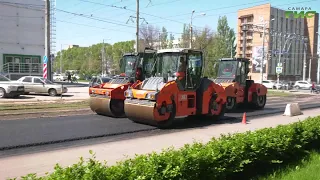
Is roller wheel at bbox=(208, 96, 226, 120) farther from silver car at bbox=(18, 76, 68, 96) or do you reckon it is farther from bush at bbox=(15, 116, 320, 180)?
silver car at bbox=(18, 76, 68, 96)

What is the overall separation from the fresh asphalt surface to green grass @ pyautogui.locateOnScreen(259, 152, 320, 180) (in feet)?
18.8

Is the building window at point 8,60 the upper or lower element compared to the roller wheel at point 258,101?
upper

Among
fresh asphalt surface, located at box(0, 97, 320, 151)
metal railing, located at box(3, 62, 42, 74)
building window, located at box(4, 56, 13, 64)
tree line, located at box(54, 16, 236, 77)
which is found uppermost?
tree line, located at box(54, 16, 236, 77)

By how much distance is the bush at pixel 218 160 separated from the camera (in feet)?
13.7

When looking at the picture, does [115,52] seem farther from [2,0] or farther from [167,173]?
[167,173]

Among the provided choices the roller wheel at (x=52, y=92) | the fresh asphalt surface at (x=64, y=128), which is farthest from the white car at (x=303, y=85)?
the fresh asphalt surface at (x=64, y=128)

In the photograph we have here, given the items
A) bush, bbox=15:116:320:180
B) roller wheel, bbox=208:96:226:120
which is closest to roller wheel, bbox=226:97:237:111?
roller wheel, bbox=208:96:226:120

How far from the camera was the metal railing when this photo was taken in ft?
134

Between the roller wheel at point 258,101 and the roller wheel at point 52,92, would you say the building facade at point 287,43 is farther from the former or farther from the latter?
the roller wheel at point 52,92

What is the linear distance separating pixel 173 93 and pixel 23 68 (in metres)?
35.2

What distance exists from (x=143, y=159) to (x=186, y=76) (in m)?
8.03

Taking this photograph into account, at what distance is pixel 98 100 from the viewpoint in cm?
1427

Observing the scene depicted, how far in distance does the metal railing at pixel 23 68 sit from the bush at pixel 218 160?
39.7 meters

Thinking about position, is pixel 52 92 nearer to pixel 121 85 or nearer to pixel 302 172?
pixel 121 85
